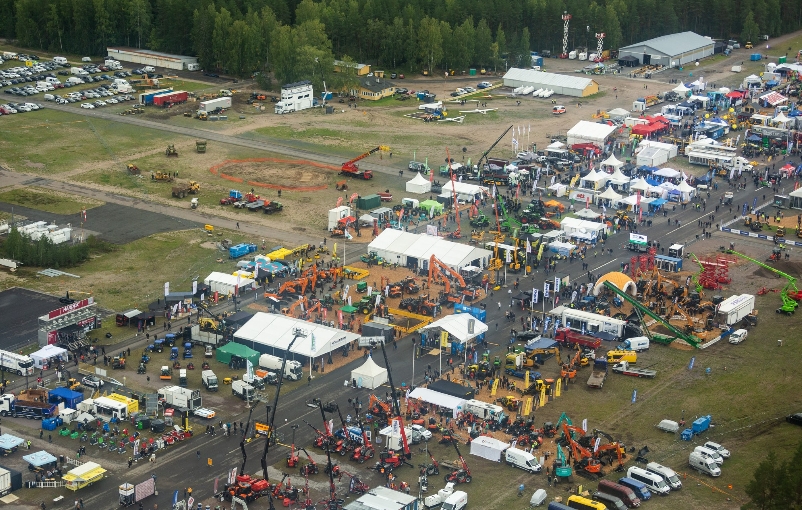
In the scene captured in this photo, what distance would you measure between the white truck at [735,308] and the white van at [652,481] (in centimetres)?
2280

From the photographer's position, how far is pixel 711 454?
58.9 metres

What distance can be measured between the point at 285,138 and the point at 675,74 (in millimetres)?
57248

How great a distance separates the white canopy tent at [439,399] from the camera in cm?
6362

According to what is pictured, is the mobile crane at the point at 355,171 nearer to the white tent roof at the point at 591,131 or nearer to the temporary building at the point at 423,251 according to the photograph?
the temporary building at the point at 423,251

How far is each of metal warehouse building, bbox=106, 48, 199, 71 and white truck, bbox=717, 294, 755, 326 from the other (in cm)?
9317

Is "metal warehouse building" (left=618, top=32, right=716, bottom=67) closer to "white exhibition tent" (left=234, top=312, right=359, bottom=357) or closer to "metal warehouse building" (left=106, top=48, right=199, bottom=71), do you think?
"metal warehouse building" (left=106, top=48, right=199, bottom=71)

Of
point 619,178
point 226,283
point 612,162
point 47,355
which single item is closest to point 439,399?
point 226,283

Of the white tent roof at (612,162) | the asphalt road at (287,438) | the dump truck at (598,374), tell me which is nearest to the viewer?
the asphalt road at (287,438)

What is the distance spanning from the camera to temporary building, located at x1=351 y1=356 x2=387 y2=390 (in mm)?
66938

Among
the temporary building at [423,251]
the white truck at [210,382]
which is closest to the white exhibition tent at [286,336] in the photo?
the white truck at [210,382]

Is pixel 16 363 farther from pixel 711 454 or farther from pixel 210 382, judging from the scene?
pixel 711 454

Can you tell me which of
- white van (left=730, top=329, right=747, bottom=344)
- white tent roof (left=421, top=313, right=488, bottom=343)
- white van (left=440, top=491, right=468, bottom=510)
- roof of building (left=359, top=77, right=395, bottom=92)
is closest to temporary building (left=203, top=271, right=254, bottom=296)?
white tent roof (left=421, top=313, right=488, bottom=343)

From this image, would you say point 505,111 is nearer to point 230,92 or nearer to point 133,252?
point 230,92

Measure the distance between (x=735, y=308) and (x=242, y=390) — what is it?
32.4 metres
